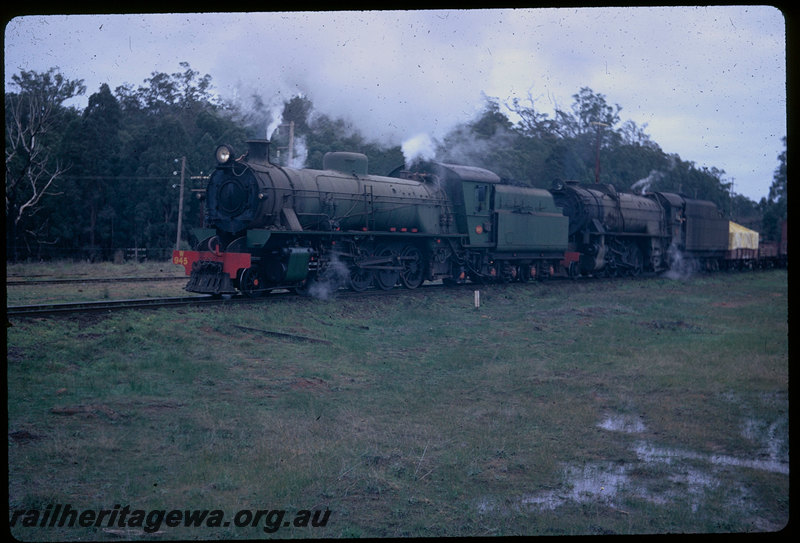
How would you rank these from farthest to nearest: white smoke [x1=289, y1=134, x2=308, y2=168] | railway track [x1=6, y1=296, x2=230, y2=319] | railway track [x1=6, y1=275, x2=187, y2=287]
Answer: white smoke [x1=289, y1=134, x2=308, y2=168] → railway track [x1=6, y1=275, x2=187, y2=287] → railway track [x1=6, y1=296, x2=230, y2=319]

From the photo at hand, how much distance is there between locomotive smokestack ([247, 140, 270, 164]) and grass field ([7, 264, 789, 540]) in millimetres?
4435

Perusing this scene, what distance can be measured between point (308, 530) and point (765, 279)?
107 ft

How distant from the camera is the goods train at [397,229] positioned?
16.7 meters

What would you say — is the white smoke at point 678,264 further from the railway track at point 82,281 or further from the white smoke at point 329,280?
the railway track at point 82,281

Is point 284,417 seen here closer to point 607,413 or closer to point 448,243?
point 607,413

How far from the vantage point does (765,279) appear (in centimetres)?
3206

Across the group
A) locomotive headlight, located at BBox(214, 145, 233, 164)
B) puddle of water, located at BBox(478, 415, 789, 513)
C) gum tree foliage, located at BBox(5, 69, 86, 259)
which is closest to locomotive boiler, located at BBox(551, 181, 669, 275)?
locomotive headlight, located at BBox(214, 145, 233, 164)

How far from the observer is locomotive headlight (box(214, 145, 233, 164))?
17188mm

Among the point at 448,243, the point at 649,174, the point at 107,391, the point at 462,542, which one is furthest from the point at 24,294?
the point at 649,174

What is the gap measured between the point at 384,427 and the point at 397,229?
41.4ft

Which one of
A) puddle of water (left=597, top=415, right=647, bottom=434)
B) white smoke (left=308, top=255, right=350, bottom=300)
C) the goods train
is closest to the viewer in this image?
puddle of water (left=597, top=415, right=647, bottom=434)

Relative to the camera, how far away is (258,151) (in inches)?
693

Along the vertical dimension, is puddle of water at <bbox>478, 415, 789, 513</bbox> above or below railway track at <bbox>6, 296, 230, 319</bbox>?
below

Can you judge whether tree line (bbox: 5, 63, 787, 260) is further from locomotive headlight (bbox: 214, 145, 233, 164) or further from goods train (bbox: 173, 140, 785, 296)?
locomotive headlight (bbox: 214, 145, 233, 164)
